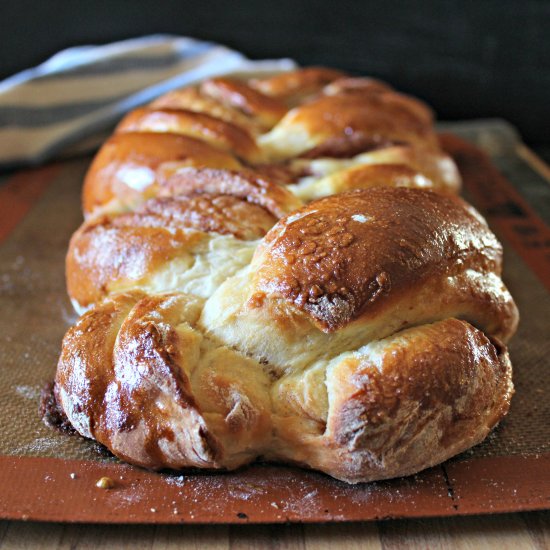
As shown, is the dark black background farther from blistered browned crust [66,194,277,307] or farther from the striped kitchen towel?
blistered browned crust [66,194,277,307]

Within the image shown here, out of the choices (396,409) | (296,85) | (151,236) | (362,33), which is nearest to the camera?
(396,409)

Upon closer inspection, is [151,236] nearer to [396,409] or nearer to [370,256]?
[370,256]

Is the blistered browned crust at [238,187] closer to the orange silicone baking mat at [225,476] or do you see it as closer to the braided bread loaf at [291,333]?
the braided bread loaf at [291,333]

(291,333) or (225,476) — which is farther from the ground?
(291,333)

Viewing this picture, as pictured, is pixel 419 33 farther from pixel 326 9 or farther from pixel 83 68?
pixel 83 68

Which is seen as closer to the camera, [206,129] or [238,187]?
[238,187]

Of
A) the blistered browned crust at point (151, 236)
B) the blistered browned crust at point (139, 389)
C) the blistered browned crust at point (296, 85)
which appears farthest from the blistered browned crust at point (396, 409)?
the blistered browned crust at point (296, 85)

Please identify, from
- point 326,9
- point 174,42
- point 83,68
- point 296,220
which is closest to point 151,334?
point 296,220

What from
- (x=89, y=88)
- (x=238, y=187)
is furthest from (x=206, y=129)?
(x=89, y=88)
